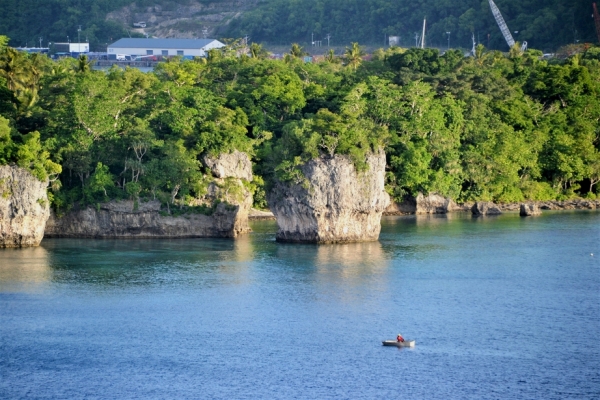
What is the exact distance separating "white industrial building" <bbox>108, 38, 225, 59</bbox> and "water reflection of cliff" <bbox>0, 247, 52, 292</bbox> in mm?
107647

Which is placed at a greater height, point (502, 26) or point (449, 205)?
point (502, 26)

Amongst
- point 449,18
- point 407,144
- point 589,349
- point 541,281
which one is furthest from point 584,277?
point 449,18

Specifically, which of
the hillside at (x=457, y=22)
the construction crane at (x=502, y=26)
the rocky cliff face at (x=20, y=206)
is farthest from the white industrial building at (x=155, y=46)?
the rocky cliff face at (x=20, y=206)

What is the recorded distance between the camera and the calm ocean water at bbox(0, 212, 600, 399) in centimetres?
5103

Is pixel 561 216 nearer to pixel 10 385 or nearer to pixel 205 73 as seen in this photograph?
pixel 205 73

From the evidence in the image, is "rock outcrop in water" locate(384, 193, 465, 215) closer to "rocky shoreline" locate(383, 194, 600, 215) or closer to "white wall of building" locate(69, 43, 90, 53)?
"rocky shoreline" locate(383, 194, 600, 215)

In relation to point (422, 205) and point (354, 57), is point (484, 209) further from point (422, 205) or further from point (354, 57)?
point (354, 57)

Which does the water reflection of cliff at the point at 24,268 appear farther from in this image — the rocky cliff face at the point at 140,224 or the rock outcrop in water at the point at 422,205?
the rock outcrop in water at the point at 422,205

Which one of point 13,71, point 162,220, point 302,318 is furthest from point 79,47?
point 302,318

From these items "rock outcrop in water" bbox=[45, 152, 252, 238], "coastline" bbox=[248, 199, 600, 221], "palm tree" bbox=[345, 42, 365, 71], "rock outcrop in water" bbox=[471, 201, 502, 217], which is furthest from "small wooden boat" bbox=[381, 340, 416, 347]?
"palm tree" bbox=[345, 42, 365, 71]

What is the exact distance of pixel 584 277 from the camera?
7262cm

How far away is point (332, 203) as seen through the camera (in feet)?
269

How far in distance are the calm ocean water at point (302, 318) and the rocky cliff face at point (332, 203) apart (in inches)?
58.4

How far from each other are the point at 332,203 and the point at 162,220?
47.4 feet
